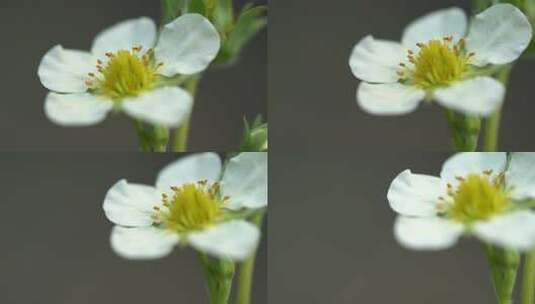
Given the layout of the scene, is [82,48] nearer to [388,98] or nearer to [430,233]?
[388,98]

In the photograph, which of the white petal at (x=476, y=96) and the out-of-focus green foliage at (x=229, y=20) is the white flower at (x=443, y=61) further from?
the out-of-focus green foliage at (x=229, y=20)

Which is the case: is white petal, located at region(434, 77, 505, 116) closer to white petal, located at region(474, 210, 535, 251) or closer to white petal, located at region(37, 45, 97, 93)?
white petal, located at region(474, 210, 535, 251)

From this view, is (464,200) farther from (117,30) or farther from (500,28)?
(117,30)

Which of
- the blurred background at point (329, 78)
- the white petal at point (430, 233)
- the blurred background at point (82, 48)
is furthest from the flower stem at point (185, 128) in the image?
the white petal at point (430, 233)

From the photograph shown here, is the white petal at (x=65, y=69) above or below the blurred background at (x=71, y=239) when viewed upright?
above

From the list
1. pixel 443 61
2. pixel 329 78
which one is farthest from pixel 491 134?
pixel 329 78
